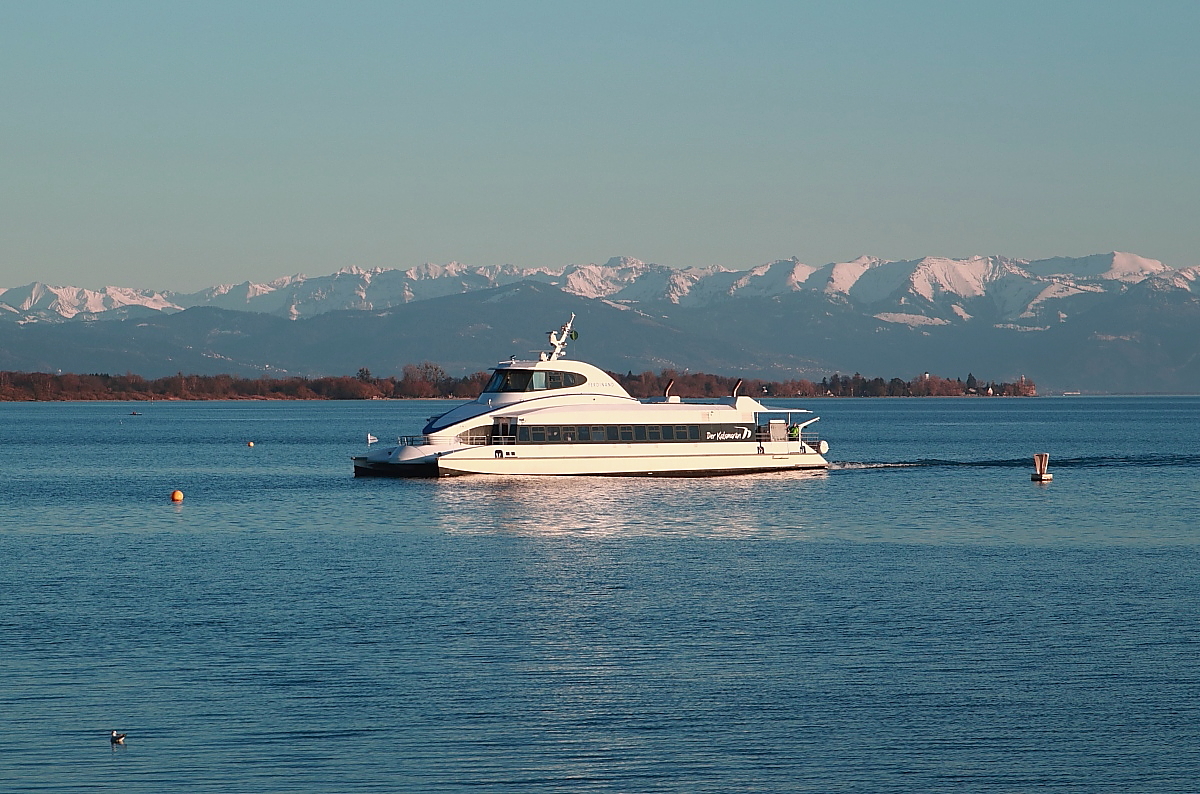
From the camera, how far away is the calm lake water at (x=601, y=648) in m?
21.5

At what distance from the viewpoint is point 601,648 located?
30.0 m

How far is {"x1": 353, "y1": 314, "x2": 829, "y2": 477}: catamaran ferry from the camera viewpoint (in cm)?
7494

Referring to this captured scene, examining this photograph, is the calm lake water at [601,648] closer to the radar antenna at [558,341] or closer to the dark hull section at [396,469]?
the dark hull section at [396,469]

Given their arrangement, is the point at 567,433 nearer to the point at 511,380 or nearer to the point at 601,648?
the point at 511,380

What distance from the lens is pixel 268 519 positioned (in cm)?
5962

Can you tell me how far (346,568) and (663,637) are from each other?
14.5 meters

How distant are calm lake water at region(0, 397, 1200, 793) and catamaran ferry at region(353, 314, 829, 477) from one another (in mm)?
10945

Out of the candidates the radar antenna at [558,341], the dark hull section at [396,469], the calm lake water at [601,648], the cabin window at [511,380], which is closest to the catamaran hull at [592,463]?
the dark hull section at [396,469]

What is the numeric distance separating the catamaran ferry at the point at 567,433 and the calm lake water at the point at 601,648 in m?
10.9

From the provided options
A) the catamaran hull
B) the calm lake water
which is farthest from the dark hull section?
the calm lake water

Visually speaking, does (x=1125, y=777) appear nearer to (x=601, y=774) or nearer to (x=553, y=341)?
(x=601, y=774)

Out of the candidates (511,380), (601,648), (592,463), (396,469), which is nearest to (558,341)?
(511,380)

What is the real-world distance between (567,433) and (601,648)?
150ft

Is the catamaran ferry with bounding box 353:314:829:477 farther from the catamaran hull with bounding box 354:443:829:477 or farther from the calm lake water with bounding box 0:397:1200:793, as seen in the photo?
the calm lake water with bounding box 0:397:1200:793
